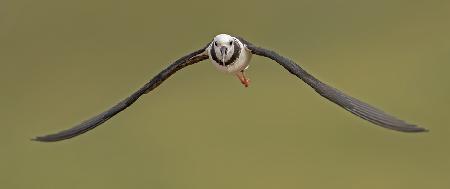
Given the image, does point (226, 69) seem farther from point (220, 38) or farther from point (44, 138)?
point (44, 138)

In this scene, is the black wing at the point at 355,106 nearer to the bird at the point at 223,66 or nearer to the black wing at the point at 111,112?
the bird at the point at 223,66

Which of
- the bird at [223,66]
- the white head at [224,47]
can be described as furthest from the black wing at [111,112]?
the white head at [224,47]

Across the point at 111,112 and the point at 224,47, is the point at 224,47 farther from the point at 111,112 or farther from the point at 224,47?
the point at 111,112

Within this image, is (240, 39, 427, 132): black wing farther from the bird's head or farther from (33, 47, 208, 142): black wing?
(33, 47, 208, 142): black wing

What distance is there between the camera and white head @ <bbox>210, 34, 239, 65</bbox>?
358 inches

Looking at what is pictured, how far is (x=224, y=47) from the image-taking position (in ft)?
29.9

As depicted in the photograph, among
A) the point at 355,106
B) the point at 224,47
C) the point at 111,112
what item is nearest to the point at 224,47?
the point at 224,47

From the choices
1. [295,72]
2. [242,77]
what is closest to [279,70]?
[242,77]

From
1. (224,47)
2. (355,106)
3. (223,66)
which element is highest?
(224,47)

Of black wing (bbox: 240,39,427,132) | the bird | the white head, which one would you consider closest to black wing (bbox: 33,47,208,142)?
the bird

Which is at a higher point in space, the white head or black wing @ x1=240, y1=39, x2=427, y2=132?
the white head

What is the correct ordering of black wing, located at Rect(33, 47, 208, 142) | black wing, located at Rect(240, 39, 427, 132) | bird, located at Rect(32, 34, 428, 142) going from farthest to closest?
1. black wing, located at Rect(33, 47, 208, 142)
2. bird, located at Rect(32, 34, 428, 142)
3. black wing, located at Rect(240, 39, 427, 132)

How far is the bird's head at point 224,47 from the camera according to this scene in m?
9.10

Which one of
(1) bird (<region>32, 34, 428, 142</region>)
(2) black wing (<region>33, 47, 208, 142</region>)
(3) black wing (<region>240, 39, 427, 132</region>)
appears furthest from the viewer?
(2) black wing (<region>33, 47, 208, 142</region>)
